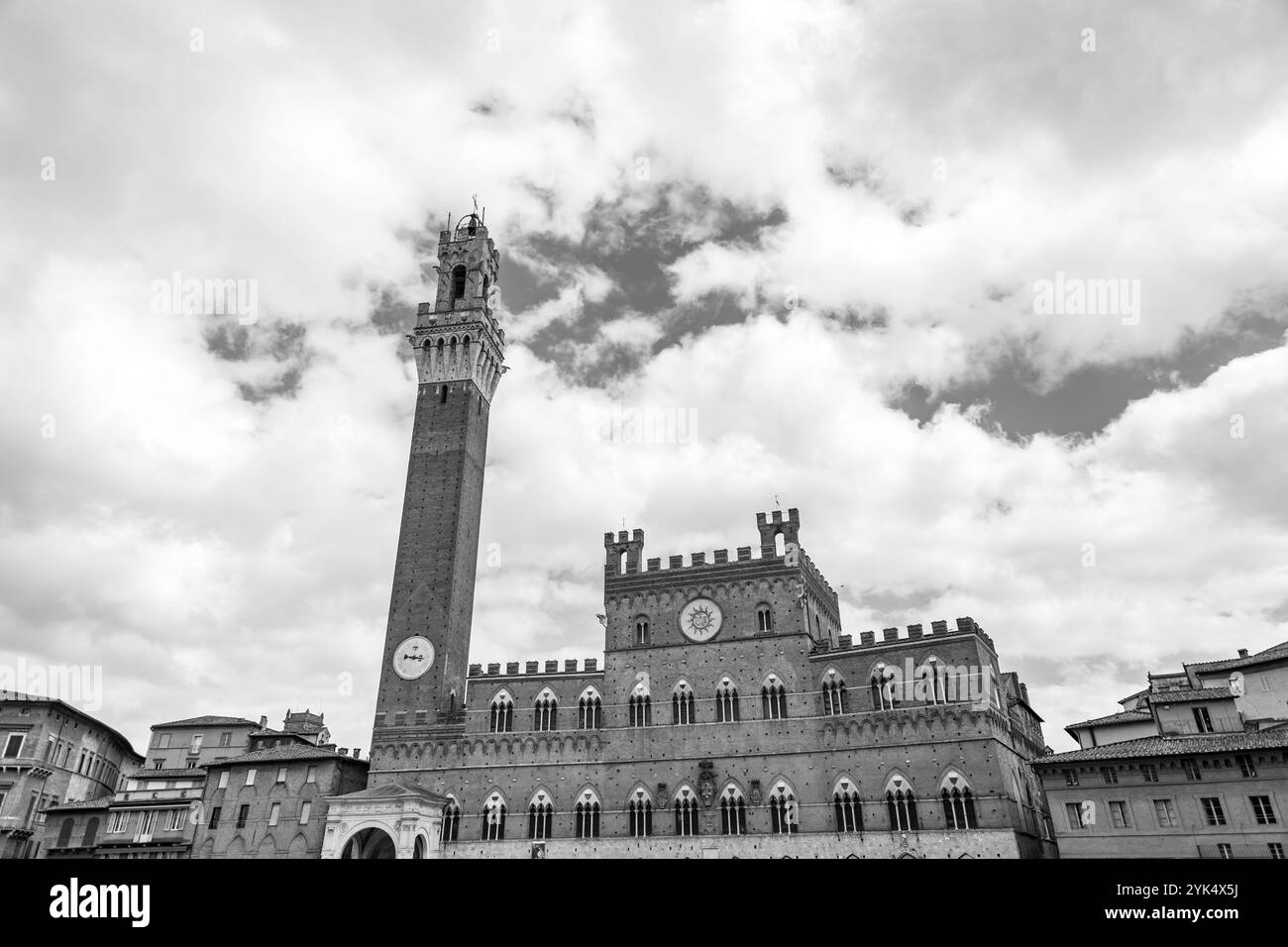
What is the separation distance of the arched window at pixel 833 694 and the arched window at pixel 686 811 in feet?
26.2

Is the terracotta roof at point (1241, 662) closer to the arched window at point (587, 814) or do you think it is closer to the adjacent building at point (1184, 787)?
the adjacent building at point (1184, 787)

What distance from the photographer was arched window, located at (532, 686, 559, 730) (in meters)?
44.1

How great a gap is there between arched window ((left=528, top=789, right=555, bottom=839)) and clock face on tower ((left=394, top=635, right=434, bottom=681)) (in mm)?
10306

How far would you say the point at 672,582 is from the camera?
45.9m

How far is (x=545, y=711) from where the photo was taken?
44406mm

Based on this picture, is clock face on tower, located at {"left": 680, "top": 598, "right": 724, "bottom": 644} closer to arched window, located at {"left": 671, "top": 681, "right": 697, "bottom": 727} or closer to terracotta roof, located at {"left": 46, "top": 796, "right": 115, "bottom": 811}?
arched window, located at {"left": 671, "top": 681, "right": 697, "bottom": 727}

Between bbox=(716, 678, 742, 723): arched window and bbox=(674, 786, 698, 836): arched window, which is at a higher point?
bbox=(716, 678, 742, 723): arched window

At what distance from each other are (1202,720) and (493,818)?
37048 mm

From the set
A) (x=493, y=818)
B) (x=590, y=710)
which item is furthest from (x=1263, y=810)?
(x=493, y=818)

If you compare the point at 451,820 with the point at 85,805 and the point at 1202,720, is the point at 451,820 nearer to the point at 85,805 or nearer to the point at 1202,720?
the point at 85,805

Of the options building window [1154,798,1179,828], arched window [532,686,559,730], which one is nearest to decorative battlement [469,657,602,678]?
arched window [532,686,559,730]
